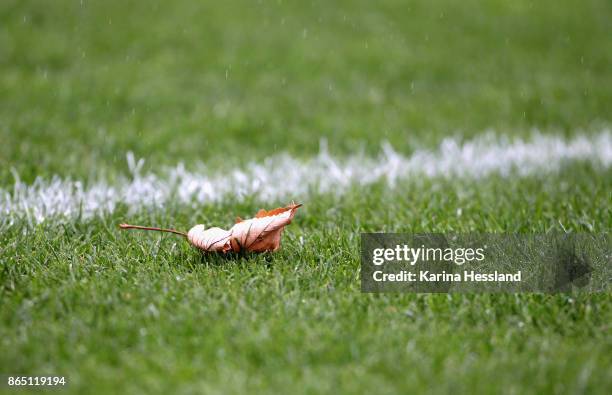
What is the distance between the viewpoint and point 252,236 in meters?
2.33

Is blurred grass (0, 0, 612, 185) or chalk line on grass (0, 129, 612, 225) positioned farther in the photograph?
blurred grass (0, 0, 612, 185)

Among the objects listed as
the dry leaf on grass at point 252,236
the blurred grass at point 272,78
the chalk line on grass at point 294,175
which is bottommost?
the dry leaf on grass at point 252,236

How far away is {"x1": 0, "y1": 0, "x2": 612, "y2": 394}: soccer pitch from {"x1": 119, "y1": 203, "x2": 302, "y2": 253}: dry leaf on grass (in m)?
0.06

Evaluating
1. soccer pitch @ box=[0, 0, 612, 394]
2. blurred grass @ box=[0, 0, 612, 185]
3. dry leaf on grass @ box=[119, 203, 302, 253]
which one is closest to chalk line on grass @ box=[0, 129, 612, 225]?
soccer pitch @ box=[0, 0, 612, 394]

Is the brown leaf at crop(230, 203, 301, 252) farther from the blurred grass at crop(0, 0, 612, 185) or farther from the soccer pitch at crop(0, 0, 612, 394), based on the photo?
the blurred grass at crop(0, 0, 612, 185)

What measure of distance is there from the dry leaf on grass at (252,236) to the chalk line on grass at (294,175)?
77 centimetres

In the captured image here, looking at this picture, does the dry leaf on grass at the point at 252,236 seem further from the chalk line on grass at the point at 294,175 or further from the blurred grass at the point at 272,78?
the blurred grass at the point at 272,78

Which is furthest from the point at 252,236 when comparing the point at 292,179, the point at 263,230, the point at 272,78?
the point at 272,78

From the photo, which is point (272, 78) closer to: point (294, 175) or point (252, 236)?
point (294, 175)

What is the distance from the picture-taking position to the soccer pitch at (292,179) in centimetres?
174

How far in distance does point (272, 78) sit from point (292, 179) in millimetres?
1966

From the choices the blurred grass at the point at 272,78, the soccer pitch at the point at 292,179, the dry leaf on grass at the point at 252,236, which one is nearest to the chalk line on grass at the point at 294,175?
the soccer pitch at the point at 292,179

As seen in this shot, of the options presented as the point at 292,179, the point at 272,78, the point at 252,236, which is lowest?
the point at 252,236

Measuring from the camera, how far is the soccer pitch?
174 cm
